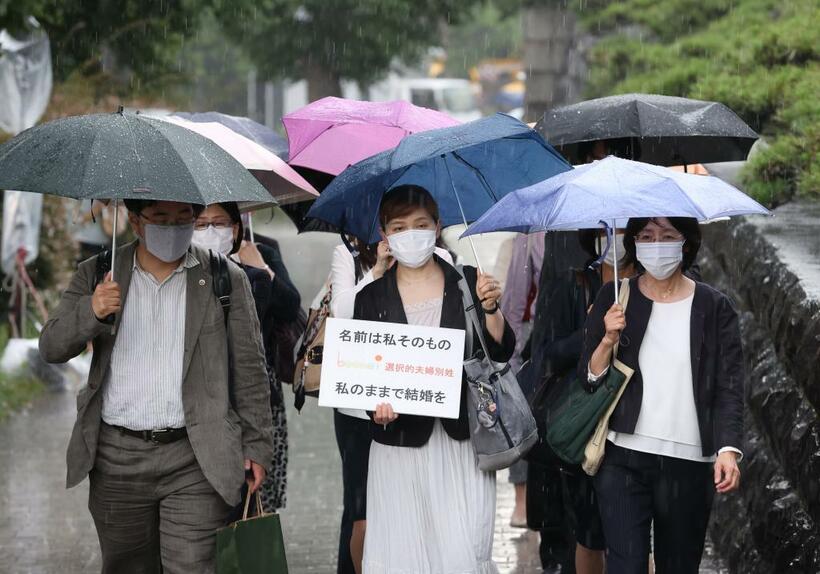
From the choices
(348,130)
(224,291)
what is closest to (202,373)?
(224,291)

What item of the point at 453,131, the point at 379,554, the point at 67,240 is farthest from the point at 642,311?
the point at 67,240

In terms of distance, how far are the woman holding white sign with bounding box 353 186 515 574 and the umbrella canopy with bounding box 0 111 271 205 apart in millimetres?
625

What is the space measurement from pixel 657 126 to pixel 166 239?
2490 mm

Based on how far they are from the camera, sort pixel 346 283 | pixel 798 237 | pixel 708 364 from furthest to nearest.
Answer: pixel 798 237 < pixel 346 283 < pixel 708 364

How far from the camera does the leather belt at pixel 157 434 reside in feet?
17.7

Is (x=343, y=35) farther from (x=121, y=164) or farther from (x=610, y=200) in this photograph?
(x=121, y=164)

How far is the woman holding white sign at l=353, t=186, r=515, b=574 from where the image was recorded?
5648mm

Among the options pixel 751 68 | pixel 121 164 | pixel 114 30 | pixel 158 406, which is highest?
pixel 114 30

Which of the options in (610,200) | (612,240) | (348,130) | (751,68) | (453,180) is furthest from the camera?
(751,68)

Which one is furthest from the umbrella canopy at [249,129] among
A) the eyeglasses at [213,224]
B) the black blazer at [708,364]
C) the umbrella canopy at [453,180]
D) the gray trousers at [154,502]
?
the black blazer at [708,364]

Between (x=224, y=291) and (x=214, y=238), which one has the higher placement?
(x=214, y=238)

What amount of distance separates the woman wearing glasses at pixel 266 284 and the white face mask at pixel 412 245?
1.22 metres

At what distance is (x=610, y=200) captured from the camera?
5309mm

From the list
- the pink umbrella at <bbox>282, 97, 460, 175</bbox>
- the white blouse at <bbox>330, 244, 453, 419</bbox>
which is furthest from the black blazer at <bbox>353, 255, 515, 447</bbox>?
the pink umbrella at <bbox>282, 97, 460, 175</bbox>
